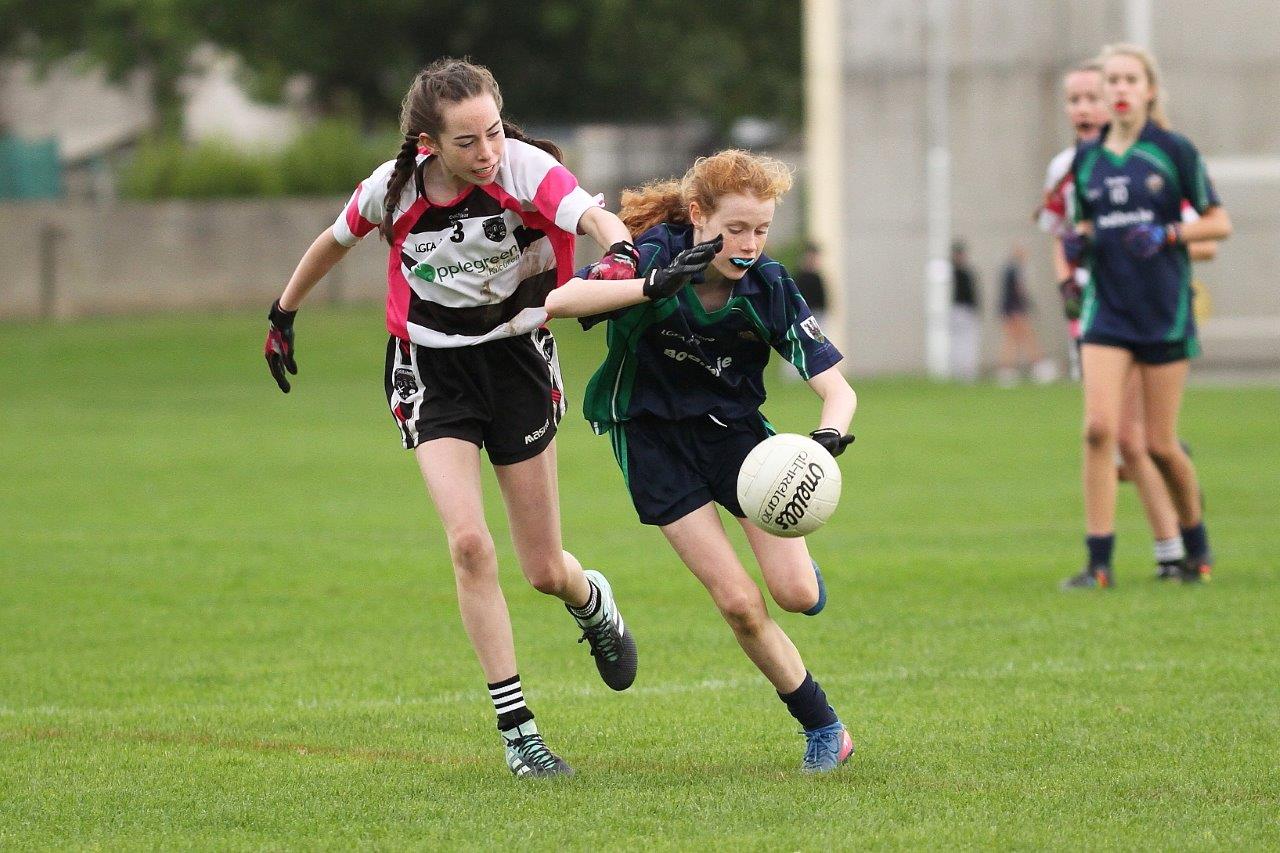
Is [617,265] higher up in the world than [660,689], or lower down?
higher up

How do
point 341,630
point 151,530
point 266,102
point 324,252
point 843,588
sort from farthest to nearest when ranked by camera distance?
point 266,102 < point 151,530 < point 843,588 < point 341,630 < point 324,252

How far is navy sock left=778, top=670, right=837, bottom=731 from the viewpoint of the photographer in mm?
5719

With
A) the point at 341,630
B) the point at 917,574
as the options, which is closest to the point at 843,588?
the point at 917,574

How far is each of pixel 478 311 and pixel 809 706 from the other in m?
1.56

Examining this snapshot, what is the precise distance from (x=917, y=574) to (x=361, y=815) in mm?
5532

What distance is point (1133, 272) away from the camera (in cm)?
936

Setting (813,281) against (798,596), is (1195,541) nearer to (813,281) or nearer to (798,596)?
(798,596)

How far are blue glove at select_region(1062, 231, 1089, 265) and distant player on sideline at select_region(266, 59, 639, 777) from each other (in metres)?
4.13

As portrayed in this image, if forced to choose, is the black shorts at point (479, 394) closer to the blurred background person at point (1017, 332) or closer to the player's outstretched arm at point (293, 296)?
the player's outstretched arm at point (293, 296)

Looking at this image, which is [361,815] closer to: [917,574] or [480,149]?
[480,149]

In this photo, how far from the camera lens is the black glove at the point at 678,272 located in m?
Result: 5.21

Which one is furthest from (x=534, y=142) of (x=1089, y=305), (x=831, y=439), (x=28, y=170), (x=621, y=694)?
(x=28, y=170)

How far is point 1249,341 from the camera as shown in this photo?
26.2 metres

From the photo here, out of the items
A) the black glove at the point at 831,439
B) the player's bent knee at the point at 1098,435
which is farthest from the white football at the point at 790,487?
the player's bent knee at the point at 1098,435
